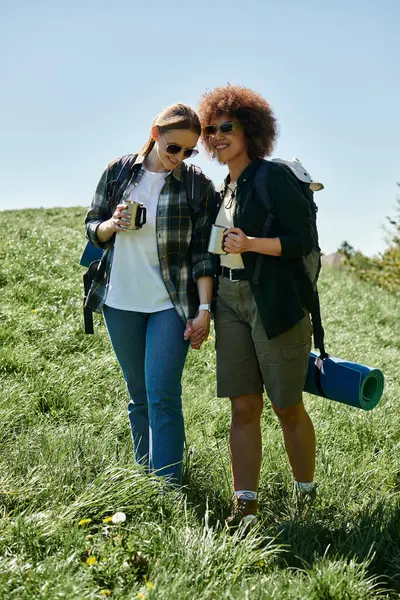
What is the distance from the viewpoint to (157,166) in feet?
12.1

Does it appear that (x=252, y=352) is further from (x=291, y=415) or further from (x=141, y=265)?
(x=141, y=265)

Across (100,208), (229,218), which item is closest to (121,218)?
(100,208)

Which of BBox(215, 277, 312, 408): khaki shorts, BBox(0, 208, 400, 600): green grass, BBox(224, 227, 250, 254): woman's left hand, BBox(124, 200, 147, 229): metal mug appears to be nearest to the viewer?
BBox(0, 208, 400, 600): green grass

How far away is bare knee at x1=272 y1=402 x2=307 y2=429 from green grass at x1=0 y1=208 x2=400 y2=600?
0.44 metres

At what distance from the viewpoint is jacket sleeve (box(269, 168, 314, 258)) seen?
3.36 m

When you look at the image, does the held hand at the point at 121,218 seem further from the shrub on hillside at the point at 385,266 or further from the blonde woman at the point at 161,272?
the shrub on hillside at the point at 385,266

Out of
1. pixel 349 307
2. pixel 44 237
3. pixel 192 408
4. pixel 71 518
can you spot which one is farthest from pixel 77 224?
pixel 71 518

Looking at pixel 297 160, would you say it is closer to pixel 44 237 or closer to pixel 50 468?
pixel 50 468

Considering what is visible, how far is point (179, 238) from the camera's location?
3.58 meters

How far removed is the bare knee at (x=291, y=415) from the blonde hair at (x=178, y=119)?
58.5 inches

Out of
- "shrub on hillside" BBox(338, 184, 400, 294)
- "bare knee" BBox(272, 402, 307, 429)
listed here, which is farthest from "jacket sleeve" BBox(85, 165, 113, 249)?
"shrub on hillside" BBox(338, 184, 400, 294)

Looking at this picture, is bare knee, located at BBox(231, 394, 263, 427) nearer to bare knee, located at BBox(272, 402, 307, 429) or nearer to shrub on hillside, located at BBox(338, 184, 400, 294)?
bare knee, located at BBox(272, 402, 307, 429)

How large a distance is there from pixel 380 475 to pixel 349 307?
757 cm

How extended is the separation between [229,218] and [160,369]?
851mm
